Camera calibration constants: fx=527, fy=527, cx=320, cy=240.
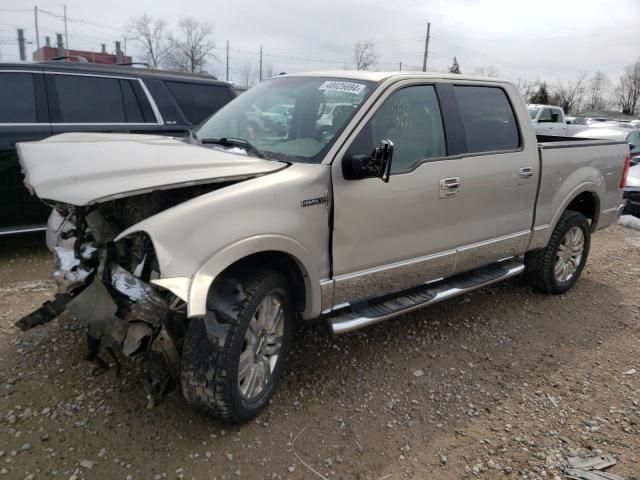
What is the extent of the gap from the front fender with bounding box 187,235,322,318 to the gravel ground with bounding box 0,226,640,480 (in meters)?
0.68

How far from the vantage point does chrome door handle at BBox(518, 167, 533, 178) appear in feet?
14.2

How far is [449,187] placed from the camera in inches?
148

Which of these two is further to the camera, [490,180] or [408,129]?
[490,180]

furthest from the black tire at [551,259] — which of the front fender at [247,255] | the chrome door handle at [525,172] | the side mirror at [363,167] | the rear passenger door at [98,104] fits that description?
the rear passenger door at [98,104]

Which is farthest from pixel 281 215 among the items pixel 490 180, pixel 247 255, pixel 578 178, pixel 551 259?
pixel 578 178

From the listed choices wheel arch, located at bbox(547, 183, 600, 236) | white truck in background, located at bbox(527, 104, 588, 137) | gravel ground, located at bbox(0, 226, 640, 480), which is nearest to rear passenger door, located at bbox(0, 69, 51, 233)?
gravel ground, located at bbox(0, 226, 640, 480)

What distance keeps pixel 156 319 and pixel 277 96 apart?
6.96 feet

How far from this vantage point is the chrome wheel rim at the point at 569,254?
5.21 metres

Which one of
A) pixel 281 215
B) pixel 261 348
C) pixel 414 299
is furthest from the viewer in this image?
pixel 414 299

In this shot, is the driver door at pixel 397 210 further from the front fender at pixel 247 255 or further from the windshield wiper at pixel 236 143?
the windshield wiper at pixel 236 143

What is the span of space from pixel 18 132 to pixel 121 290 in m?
3.51

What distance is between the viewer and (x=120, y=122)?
5879mm

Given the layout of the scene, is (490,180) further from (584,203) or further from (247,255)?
(247,255)

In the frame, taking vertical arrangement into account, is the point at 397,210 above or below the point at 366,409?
above
